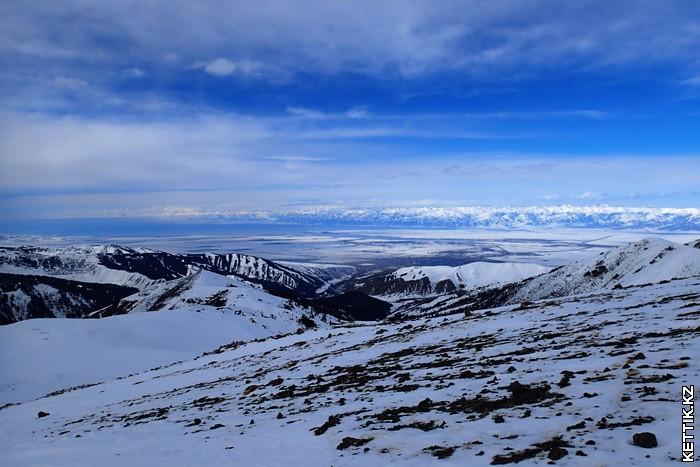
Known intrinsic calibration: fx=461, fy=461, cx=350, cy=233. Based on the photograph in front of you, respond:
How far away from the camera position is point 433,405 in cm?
1288

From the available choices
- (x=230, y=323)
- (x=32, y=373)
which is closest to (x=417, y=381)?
(x=32, y=373)

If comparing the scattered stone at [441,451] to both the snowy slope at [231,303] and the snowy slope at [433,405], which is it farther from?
the snowy slope at [231,303]

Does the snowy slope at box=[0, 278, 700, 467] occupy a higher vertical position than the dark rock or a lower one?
lower

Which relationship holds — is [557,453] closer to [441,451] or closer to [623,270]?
[441,451]

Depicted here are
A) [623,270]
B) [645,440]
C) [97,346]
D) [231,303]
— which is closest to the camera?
[645,440]

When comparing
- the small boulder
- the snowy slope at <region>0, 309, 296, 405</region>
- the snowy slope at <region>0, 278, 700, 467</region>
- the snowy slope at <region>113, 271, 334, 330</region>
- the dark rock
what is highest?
the small boulder

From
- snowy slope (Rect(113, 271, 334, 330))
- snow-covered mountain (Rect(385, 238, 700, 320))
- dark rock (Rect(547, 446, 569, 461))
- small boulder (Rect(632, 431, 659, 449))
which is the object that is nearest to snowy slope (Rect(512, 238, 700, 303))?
snow-covered mountain (Rect(385, 238, 700, 320))

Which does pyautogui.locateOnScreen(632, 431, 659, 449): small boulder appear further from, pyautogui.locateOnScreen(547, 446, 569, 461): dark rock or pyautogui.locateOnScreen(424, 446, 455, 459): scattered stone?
pyautogui.locateOnScreen(424, 446, 455, 459): scattered stone

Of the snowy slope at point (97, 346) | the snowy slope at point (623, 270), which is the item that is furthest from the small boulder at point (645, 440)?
the snowy slope at point (623, 270)

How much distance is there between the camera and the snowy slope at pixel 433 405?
9.23m

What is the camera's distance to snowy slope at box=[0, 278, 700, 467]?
923 cm

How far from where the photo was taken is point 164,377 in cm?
3350

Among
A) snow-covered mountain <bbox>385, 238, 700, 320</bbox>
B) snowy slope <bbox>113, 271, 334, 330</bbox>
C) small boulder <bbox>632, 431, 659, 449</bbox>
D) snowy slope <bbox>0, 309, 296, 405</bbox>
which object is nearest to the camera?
small boulder <bbox>632, 431, 659, 449</bbox>

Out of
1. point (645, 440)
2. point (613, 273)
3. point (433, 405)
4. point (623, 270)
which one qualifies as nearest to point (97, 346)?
point (433, 405)
